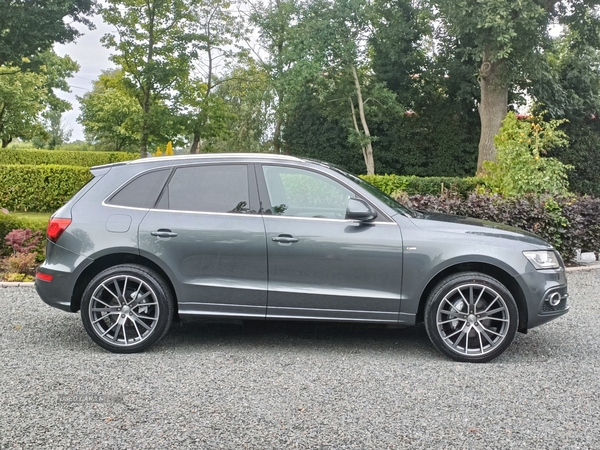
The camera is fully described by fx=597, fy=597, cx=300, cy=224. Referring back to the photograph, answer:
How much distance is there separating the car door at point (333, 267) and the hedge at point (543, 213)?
491 centimetres

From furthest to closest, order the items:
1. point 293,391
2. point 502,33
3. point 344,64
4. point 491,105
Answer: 1. point 344,64
2. point 491,105
3. point 502,33
4. point 293,391

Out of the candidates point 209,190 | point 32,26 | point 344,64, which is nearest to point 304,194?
point 209,190

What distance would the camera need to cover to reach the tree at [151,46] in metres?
26.9

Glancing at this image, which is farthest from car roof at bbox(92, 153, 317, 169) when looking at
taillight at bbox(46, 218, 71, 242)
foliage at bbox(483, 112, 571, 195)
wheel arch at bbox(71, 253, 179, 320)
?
foliage at bbox(483, 112, 571, 195)

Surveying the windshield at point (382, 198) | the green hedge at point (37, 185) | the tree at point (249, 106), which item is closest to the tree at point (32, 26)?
the green hedge at point (37, 185)

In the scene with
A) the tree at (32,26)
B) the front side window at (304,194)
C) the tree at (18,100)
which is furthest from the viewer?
the tree at (18,100)

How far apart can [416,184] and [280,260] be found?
14.4m

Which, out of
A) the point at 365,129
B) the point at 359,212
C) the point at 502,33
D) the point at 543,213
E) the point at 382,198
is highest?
the point at 502,33

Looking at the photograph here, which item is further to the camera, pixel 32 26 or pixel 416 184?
pixel 32 26

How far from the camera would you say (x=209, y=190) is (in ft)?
17.6

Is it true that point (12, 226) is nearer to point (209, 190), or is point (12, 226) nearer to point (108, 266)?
point (108, 266)

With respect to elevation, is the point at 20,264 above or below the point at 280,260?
below

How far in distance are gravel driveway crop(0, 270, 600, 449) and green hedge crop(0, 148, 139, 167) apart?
1960cm

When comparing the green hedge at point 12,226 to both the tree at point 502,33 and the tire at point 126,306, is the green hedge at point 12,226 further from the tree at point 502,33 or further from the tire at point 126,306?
the tree at point 502,33
